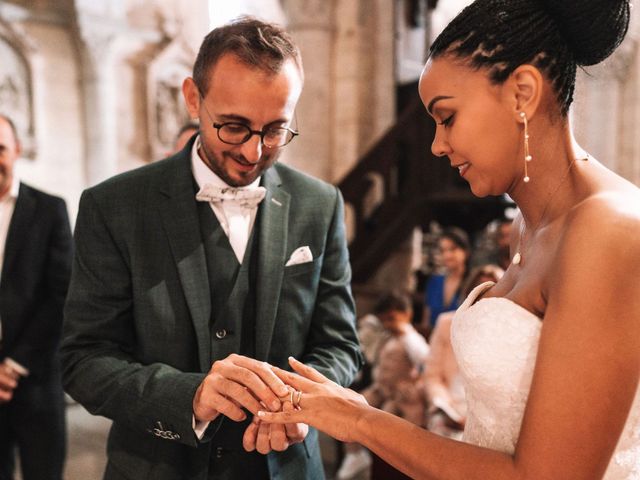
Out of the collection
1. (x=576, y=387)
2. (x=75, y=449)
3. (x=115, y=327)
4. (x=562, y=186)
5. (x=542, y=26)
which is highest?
(x=542, y=26)

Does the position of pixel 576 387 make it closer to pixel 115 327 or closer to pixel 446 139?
pixel 446 139

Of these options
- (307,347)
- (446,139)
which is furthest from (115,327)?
(446,139)

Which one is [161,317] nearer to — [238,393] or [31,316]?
[238,393]

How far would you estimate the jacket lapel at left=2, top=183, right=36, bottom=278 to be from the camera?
331 centimetres

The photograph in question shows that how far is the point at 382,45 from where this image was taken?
28.4 feet

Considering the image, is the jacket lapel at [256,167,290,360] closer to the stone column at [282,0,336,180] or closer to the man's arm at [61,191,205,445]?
the man's arm at [61,191,205,445]

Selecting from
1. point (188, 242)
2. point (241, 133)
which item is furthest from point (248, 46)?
point (188, 242)

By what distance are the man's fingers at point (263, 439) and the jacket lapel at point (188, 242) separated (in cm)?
24

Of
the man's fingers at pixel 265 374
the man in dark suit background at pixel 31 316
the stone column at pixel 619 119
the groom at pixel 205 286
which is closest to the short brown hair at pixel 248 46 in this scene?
the groom at pixel 205 286

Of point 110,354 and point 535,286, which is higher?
point 535,286

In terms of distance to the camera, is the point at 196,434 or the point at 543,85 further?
the point at 196,434

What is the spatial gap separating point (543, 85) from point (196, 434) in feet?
3.77

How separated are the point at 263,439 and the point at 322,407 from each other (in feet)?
0.61

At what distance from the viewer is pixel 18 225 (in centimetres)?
335
